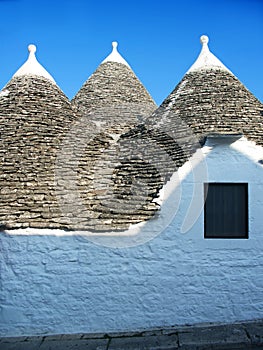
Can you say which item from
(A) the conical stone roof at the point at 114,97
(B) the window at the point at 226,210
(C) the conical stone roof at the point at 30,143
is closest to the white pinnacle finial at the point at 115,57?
(A) the conical stone roof at the point at 114,97

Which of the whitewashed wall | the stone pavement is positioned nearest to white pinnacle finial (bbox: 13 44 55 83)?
the whitewashed wall

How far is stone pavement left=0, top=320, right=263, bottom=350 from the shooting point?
491 centimetres

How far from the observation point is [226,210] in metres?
5.82

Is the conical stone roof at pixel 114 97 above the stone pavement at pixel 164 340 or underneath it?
above

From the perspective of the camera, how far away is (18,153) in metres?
6.26

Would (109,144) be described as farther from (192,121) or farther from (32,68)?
(32,68)

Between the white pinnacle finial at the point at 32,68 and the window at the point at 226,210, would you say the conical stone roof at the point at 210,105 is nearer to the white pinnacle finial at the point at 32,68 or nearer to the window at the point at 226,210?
the window at the point at 226,210

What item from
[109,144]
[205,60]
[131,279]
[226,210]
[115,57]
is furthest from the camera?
[115,57]

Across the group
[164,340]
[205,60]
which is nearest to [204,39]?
[205,60]

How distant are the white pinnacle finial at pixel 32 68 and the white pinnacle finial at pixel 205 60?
339 centimetres

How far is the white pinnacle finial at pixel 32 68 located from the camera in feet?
26.0

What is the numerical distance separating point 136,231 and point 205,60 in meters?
4.55

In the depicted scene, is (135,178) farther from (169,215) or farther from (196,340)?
(196,340)

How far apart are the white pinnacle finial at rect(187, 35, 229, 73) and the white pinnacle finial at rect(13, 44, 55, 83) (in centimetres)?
339
